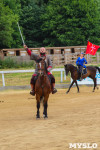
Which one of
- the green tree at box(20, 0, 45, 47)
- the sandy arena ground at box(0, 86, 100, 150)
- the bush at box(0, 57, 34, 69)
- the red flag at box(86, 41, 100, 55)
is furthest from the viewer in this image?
the green tree at box(20, 0, 45, 47)

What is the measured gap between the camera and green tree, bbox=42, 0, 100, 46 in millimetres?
66312

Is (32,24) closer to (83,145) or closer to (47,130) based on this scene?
(47,130)

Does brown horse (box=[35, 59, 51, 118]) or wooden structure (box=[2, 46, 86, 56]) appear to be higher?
brown horse (box=[35, 59, 51, 118])

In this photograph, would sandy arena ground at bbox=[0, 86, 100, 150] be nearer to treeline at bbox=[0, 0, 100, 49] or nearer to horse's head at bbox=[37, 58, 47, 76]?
horse's head at bbox=[37, 58, 47, 76]

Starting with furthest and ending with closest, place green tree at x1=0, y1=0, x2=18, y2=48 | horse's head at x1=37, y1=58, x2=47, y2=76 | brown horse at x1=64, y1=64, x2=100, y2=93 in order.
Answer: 1. green tree at x1=0, y1=0, x2=18, y2=48
2. brown horse at x1=64, y1=64, x2=100, y2=93
3. horse's head at x1=37, y1=58, x2=47, y2=76

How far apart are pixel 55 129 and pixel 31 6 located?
64.3 metres

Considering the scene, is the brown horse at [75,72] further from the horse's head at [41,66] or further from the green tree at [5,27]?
the green tree at [5,27]

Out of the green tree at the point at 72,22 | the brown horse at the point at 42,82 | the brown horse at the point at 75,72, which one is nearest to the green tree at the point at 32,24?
the green tree at the point at 72,22

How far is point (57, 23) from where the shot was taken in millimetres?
68438

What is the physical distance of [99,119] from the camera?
11938mm

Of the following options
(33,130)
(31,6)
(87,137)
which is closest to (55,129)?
(33,130)

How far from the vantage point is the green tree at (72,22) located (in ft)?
218

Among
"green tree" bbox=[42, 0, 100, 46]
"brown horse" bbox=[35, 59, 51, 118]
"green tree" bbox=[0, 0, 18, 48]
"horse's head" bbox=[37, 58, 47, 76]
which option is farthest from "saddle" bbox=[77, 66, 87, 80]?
"green tree" bbox=[42, 0, 100, 46]

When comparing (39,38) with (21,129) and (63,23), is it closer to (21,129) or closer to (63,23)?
(63,23)
